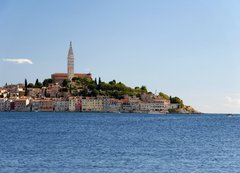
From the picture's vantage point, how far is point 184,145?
42.2 m

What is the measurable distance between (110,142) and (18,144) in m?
7.61

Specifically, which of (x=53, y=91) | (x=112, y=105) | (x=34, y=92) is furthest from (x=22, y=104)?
(x=112, y=105)

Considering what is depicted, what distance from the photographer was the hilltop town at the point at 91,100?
591 feet

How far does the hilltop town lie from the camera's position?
7087 inches

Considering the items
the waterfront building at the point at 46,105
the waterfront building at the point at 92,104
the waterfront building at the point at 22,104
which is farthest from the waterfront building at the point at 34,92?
the waterfront building at the point at 92,104

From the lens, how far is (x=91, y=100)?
7047 inches

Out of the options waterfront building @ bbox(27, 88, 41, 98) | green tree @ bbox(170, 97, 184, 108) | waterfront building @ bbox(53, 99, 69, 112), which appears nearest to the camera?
waterfront building @ bbox(53, 99, 69, 112)

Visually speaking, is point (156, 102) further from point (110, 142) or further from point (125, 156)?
point (125, 156)

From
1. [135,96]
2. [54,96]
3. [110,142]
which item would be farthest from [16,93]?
[110,142]

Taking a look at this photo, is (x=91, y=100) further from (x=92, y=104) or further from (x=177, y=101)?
(x=177, y=101)

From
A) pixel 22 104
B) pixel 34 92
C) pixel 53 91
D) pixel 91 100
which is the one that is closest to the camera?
pixel 91 100

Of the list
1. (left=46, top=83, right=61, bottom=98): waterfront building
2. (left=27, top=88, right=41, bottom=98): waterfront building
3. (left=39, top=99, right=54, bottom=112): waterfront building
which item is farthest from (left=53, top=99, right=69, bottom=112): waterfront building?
(left=27, top=88, right=41, bottom=98): waterfront building

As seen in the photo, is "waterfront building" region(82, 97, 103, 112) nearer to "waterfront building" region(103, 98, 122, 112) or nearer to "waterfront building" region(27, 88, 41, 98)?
"waterfront building" region(103, 98, 122, 112)

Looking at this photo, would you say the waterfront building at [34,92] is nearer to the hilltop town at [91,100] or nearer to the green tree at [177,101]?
the hilltop town at [91,100]
